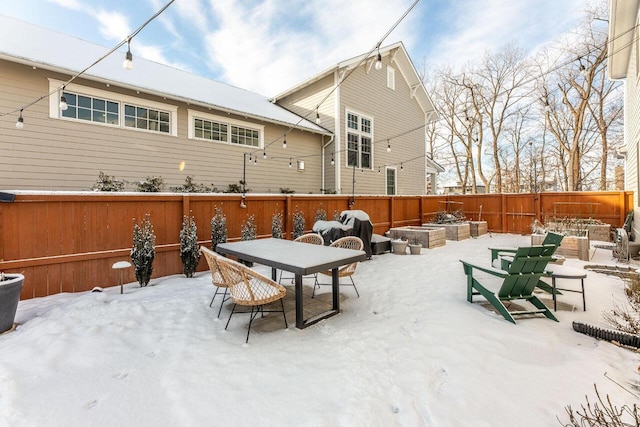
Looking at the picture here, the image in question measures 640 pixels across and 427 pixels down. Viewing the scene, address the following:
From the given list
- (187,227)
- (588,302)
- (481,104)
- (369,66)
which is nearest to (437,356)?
(588,302)

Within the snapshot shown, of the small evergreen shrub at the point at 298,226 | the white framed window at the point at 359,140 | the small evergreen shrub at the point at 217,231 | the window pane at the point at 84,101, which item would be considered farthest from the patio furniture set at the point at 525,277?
the white framed window at the point at 359,140

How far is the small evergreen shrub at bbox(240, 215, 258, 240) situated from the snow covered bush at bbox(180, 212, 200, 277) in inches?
40.2

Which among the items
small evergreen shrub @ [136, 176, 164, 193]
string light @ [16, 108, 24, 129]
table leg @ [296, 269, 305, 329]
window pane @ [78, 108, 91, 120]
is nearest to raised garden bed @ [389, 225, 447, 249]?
table leg @ [296, 269, 305, 329]

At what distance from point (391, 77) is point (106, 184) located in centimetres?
1166

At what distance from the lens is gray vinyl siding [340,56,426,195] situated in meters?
11.6

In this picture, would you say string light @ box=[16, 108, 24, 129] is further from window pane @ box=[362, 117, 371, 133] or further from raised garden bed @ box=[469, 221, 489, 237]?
raised garden bed @ box=[469, 221, 489, 237]

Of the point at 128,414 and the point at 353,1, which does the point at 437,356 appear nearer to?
the point at 128,414

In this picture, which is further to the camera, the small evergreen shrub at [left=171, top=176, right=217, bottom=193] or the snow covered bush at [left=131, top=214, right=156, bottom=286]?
the small evergreen shrub at [left=171, top=176, right=217, bottom=193]

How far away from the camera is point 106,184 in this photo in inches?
243

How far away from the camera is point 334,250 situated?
401 cm

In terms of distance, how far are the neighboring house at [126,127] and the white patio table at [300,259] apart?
316 cm

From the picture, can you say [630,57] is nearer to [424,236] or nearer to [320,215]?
[424,236]

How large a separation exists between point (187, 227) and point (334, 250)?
290 cm

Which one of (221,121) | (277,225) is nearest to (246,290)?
(277,225)
